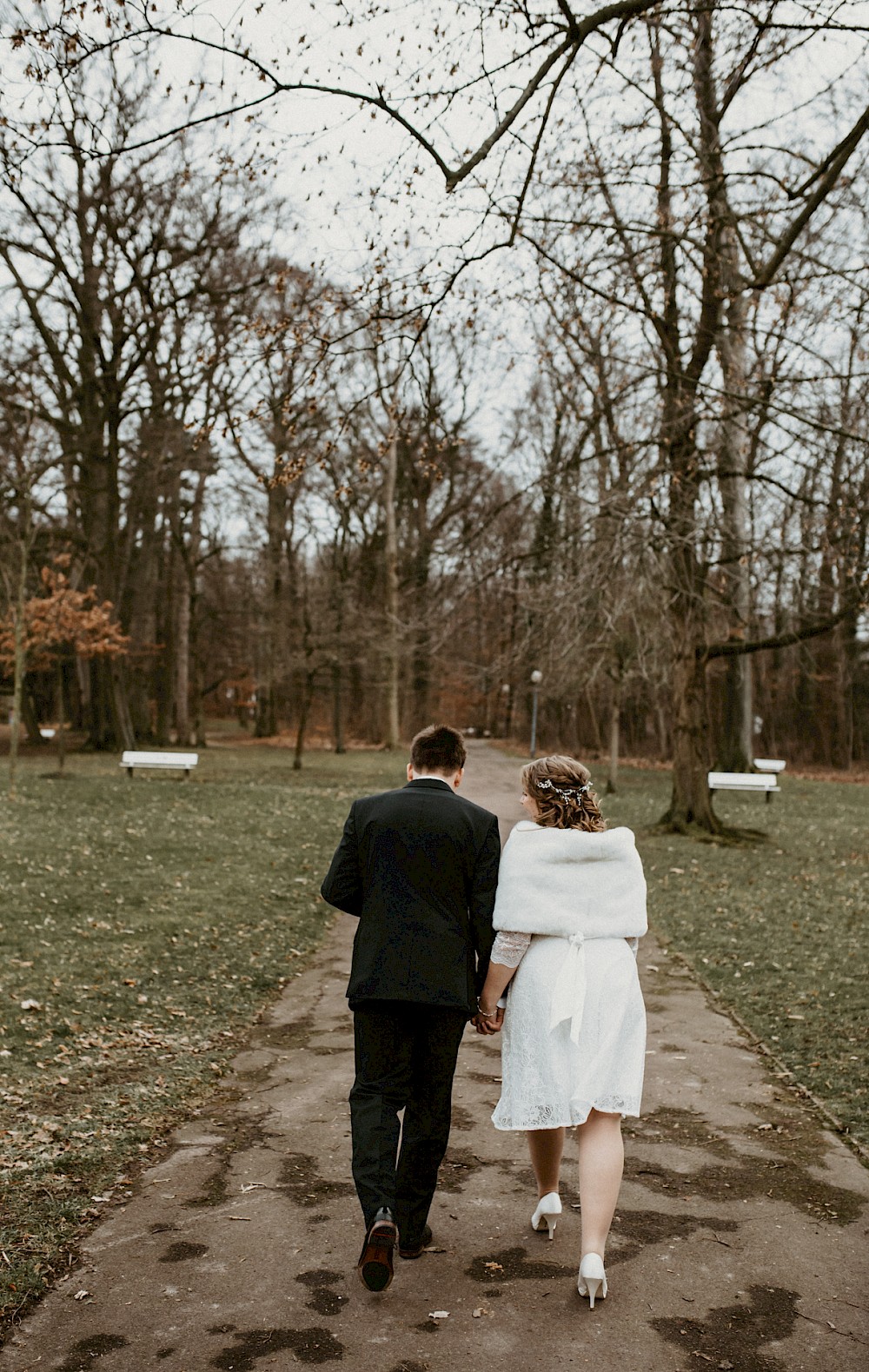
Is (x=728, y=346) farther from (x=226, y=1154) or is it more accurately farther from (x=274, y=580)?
(x=274, y=580)

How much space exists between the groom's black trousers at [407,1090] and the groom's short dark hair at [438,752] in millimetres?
836

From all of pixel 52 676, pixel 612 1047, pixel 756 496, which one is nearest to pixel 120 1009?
pixel 612 1047

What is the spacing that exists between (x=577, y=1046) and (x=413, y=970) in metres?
0.59

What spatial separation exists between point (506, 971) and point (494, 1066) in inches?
117

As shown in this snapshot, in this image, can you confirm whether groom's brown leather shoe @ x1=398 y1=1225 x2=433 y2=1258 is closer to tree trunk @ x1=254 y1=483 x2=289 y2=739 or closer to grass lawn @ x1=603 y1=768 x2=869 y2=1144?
grass lawn @ x1=603 y1=768 x2=869 y2=1144

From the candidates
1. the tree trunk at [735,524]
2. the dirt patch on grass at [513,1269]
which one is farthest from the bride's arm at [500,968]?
the tree trunk at [735,524]

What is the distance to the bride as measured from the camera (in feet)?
12.6

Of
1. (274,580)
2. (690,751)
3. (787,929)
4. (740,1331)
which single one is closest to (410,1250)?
(740,1331)

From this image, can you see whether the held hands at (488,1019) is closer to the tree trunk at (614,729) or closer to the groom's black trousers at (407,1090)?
the groom's black trousers at (407,1090)

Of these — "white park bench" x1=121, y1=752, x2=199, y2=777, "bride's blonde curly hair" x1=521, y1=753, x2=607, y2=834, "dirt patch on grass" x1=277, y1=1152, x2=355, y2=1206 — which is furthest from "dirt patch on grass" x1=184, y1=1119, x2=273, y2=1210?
"white park bench" x1=121, y1=752, x2=199, y2=777

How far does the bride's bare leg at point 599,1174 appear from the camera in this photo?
3723 mm

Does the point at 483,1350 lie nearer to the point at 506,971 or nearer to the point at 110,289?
the point at 506,971

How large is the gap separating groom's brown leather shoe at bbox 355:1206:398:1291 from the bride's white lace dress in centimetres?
48

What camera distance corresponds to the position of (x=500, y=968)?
158 inches
